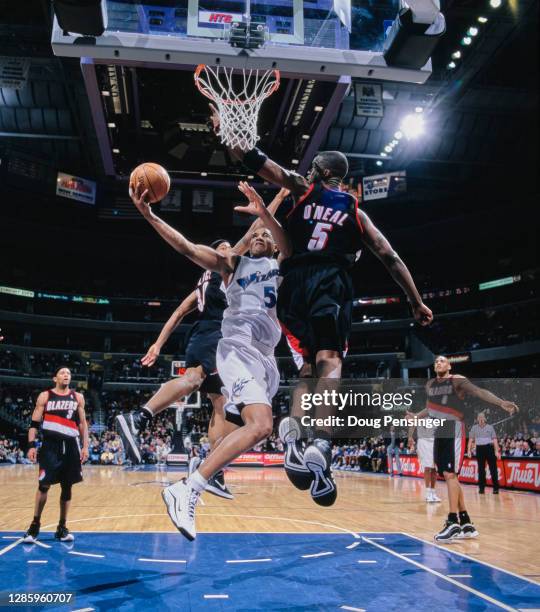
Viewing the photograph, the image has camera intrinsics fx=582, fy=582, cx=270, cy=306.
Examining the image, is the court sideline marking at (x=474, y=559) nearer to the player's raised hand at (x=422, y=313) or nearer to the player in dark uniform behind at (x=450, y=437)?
the player in dark uniform behind at (x=450, y=437)

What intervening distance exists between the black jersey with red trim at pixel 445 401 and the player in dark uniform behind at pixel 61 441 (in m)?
4.74

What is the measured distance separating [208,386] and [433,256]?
106 feet

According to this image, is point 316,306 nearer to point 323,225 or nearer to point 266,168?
point 323,225

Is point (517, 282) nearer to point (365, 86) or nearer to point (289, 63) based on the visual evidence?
point (365, 86)

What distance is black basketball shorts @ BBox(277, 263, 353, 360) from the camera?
A: 3.98 m

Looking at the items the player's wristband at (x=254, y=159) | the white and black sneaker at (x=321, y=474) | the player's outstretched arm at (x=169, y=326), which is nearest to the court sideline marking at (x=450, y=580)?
the white and black sneaker at (x=321, y=474)

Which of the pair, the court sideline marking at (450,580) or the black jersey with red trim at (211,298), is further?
the black jersey with red trim at (211,298)

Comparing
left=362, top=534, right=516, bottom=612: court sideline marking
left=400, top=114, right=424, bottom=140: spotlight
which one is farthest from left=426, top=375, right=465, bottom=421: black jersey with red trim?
left=400, top=114, right=424, bottom=140: spotlight

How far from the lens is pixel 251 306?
453cm

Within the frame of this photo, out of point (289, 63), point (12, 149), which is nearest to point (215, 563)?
point (289, 63)

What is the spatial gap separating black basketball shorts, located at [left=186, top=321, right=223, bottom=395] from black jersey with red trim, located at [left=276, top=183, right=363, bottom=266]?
170 centimetres

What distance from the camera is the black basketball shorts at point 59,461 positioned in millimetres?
7414

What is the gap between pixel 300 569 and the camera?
5.98 meters

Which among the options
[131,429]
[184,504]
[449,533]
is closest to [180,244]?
[184,504]
